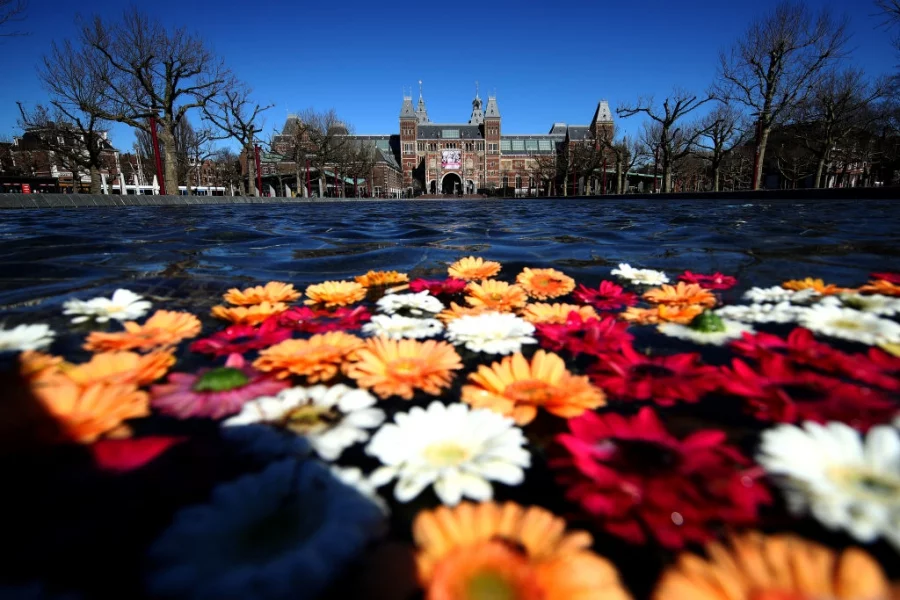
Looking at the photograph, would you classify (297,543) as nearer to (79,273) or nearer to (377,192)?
(79,273)

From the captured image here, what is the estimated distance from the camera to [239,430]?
76cm

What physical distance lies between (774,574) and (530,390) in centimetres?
47

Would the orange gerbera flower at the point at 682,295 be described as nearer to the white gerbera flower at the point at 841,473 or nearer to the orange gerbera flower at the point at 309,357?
the white gerbera flower at the point at 841,473

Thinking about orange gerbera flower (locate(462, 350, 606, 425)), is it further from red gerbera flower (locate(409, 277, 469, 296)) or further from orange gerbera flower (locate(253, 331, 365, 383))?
red gerbera flower (locate(409, 277, 469, 296))

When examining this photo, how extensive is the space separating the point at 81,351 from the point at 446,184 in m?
79.6

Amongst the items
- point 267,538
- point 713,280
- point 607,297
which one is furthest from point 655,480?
point 713,280

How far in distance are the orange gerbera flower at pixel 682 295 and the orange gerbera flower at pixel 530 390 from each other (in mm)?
822

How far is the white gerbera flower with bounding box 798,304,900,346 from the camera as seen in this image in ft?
3.63

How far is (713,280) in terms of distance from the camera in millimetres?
1864

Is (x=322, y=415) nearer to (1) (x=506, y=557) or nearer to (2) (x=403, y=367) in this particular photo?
(2) (x=403, y=367)

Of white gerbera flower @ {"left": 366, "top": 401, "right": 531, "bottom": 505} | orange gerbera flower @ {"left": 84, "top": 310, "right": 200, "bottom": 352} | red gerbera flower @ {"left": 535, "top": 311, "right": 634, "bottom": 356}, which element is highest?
orange gerbera flower @ {"left": 84, "top": 310, "right": 200, "bottom": 352}

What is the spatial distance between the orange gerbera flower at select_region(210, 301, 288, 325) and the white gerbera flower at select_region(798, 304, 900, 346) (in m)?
1.64

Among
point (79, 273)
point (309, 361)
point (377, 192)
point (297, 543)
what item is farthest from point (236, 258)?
point (377, 192)

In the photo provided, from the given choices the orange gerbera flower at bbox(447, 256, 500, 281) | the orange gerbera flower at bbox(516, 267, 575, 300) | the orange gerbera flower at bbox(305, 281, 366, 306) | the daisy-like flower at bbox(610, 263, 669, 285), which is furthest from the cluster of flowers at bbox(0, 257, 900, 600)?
the orange gerbera flower at bbox(447, 256, 500, 281)
